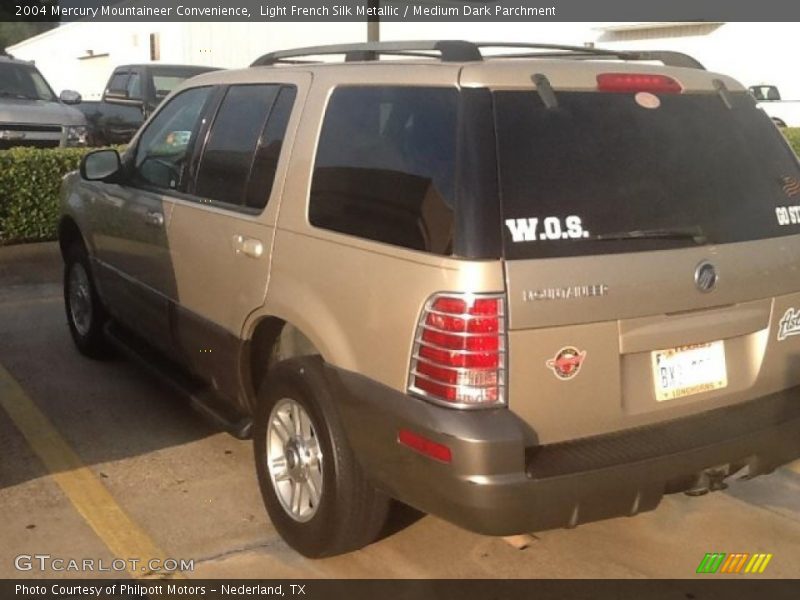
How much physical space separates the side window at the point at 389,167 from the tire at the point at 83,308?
9.44 feet

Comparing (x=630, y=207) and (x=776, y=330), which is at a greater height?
(x=630, y=207)

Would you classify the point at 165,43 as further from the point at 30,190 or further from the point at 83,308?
the point at 83,308

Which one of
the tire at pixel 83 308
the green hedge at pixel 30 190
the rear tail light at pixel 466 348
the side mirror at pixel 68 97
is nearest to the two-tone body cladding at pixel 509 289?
the rear tail light at pixel 466 348

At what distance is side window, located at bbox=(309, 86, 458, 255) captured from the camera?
302 centimetres

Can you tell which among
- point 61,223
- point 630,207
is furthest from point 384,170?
point 61,223

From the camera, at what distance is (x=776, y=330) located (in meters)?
3.46

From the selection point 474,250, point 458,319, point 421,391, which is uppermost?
point 474,250

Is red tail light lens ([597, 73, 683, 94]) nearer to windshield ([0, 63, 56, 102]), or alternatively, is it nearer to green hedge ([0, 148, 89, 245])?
green hedge ([0, 148, 89, 245])

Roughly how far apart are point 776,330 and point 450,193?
55.4 inches

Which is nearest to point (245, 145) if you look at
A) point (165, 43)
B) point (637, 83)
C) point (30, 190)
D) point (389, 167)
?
point (389, 167)

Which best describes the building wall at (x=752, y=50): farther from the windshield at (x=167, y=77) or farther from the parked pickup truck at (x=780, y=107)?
the windshield at (x=167, y=77)

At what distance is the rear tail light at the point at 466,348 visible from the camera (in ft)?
9.41

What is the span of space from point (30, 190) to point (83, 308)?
4.06 metres
